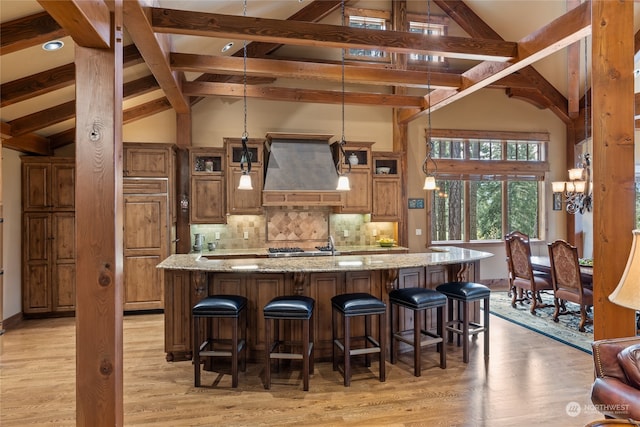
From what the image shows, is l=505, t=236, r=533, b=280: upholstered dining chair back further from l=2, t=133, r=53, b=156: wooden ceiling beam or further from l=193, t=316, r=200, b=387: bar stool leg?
l=2, t=133, r=53, b=156: wooden ceiling beam

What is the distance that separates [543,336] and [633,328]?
7.23 feet

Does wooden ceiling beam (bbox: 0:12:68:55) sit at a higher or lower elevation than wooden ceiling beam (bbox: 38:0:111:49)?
higher

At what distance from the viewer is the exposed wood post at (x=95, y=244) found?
6.89 ft

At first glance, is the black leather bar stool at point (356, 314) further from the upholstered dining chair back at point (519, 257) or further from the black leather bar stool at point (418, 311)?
the upholstered dining chair back at point (519, 257)

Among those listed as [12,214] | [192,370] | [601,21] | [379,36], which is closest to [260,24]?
[379,36]

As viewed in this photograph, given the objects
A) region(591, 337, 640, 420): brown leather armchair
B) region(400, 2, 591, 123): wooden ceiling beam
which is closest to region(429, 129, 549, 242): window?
region(400, 2, 591, 123): wooden ceiling beam

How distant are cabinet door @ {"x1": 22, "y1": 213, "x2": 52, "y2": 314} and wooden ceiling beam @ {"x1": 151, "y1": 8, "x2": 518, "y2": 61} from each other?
384cm

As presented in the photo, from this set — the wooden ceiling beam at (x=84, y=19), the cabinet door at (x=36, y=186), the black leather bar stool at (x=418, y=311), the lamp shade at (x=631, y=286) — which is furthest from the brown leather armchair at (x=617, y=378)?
the cabinet door at (x=36, y=186)

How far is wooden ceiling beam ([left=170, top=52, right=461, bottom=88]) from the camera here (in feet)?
13.9

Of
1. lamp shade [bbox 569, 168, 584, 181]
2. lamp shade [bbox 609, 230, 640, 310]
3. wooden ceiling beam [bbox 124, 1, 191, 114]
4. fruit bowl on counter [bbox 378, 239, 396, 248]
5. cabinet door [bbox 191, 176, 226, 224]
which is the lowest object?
fruit bowl on counter [bbox 378, 239, 396, 248]

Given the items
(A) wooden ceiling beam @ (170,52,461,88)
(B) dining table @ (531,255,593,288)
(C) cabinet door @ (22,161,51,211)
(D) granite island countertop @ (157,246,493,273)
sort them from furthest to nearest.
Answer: (C) cabinet door @ (22,161,51,211) < (B) dining table @ (531,255,593,288) < (A) wooden ceiling beam @ (170,52,461,88) < (D) granite island countertop @ (157,246,493,273)

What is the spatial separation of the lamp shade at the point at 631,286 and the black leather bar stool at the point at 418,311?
181 centimetres

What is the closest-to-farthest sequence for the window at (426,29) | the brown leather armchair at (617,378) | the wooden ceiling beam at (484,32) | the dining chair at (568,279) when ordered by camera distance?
the brown leather armchair at (617,378) → the dining chair at (568,279) → the wooden ceiling beam at (484,32) → the window at (426,29)

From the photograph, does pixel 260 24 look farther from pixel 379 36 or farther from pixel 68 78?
pixel 68 78
